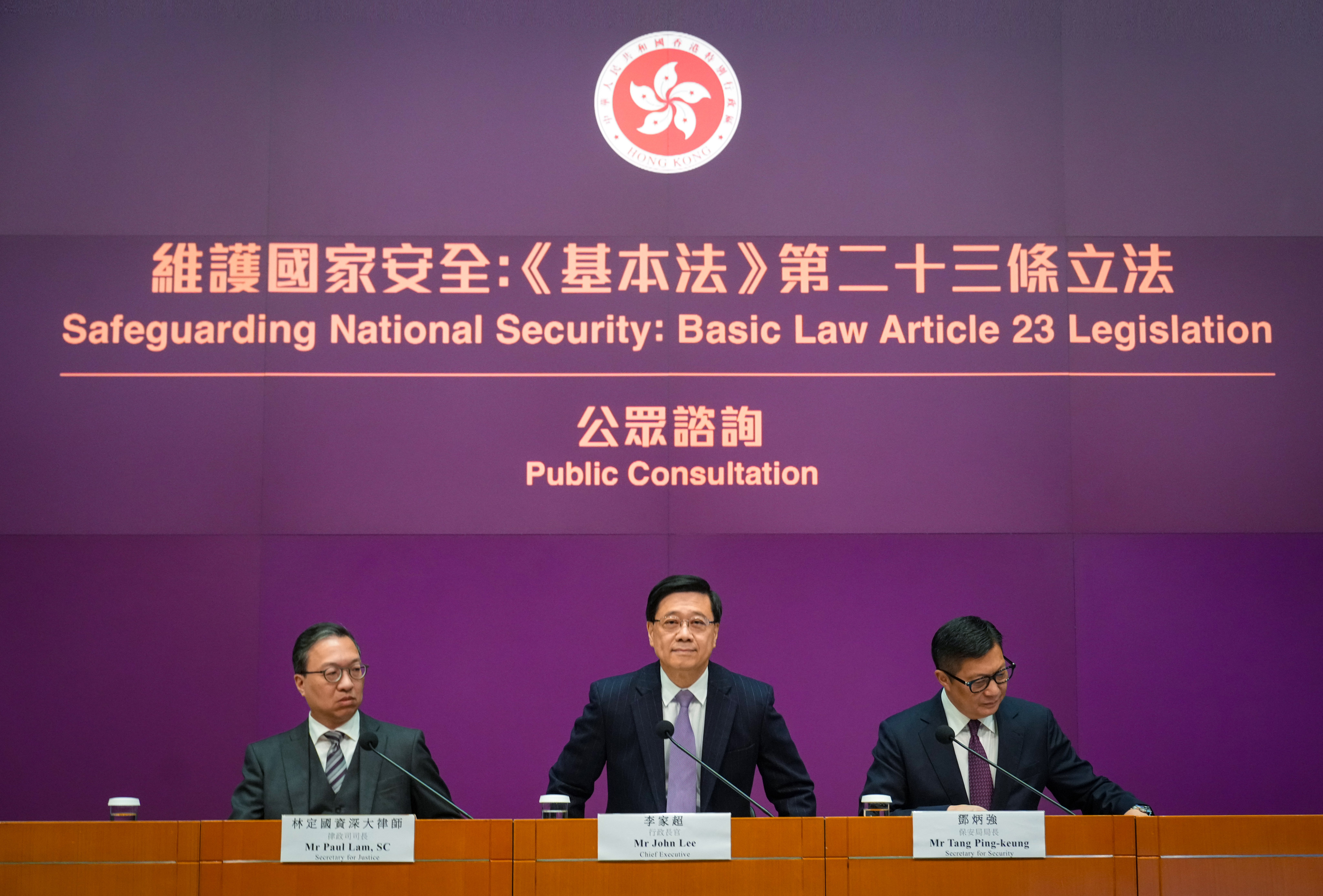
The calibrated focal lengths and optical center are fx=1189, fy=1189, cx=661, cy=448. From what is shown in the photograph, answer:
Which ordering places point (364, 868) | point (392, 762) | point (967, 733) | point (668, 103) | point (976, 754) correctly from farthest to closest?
point (668, 103) < point (967, 733) < point (976, 754) < point (392, 762) < point (364, 868)

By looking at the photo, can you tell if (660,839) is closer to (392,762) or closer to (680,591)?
(392,762)

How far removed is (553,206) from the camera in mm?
3756

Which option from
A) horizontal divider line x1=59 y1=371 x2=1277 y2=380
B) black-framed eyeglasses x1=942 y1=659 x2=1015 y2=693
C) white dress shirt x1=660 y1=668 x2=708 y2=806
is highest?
horizontal divider line x1=59 y1=371 x2=1277 y2=380

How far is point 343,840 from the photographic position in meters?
2.26

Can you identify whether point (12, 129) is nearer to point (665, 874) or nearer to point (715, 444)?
point (715, 444)

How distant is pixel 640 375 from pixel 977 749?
4.99 ft

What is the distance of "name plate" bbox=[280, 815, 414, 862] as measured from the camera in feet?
7.39

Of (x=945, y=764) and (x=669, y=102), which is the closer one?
(x=945, y=764)

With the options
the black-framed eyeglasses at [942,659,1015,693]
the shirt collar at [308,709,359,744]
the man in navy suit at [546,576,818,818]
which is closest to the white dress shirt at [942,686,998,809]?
the black-framed eyeglasses at [942,659,1015,693]

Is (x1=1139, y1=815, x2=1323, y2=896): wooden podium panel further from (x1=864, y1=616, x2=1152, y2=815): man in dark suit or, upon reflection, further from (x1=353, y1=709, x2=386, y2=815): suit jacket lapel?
(x1=353, y1=709, x2=386, y2=815): suit jacket lapel

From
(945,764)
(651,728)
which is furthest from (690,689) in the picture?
(945,764)

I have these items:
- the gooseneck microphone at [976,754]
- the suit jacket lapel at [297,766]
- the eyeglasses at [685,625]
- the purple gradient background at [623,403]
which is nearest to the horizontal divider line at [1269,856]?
the gooseneck microphone at [976,754]

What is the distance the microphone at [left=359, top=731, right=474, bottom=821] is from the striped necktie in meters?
0.05

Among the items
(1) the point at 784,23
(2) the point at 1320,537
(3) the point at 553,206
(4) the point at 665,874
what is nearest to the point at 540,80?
(3) the point at 553,206
